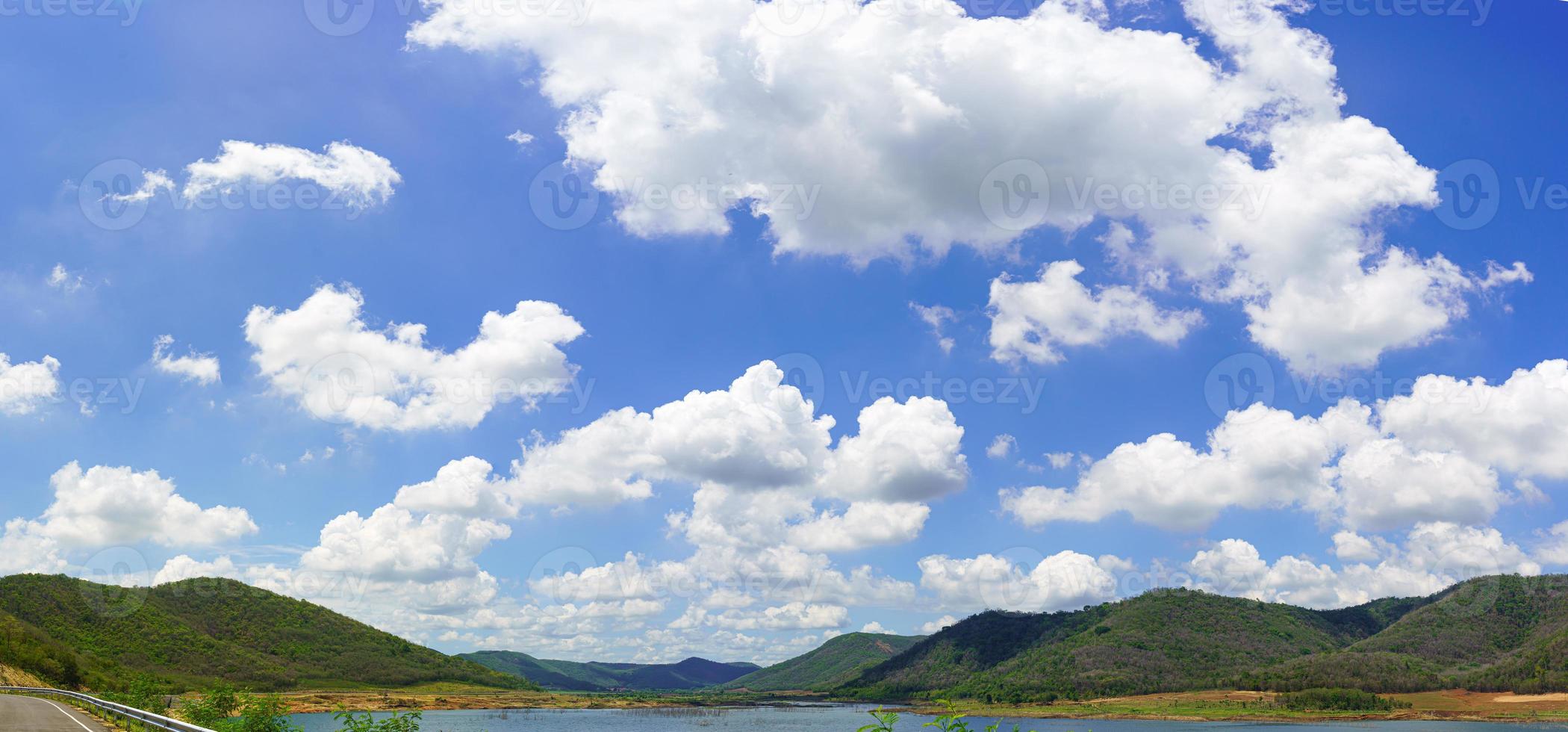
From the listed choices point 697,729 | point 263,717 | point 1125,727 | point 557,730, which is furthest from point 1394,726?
point 263,717

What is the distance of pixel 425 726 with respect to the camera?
165625 mm

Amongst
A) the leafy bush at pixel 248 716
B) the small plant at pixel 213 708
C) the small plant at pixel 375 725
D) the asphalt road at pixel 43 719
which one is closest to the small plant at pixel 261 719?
the leafy bush at pixel 248 716

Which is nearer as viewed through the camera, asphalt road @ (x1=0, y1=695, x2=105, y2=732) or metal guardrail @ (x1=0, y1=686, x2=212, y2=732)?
metal guardrail @ (x1=0, y1=686, x2=212, y2=732)

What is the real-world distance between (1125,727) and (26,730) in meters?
200

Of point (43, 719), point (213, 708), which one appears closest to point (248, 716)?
point (213, 708)

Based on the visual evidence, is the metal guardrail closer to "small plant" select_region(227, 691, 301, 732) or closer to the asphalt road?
the asphalt road

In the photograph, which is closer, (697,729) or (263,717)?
(263,717)

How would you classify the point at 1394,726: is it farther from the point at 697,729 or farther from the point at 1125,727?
the point at 697,729

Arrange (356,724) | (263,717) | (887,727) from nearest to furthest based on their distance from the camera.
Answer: (887,727)
(356,724)
(263,717)

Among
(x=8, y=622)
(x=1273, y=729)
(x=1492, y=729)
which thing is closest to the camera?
(x=8, y=622)

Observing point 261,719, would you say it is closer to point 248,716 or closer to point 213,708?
point 248,716

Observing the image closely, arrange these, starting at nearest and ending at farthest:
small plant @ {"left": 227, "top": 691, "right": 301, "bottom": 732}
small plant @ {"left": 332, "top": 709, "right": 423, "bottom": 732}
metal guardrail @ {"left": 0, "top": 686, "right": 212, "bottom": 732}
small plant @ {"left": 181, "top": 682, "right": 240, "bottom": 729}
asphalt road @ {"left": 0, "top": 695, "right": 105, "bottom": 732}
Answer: small plant @ {"left": 332, "top": 709, "right": 423, "bottom": 732}
metal guardrail @ {"left": 0, "top": 686, "right": 212, "bottom": 732}
small plant @ {"left": 227, "top": 691, "right": 301, "bottom": 732}
small plant @ {"left": 181, "top": 682, "right": 240, "bottom": 729}
asphalt road @ {"left": 0, "top": 695, "right": 105, "bottom": 732}

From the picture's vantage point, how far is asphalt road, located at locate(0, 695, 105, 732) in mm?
38500

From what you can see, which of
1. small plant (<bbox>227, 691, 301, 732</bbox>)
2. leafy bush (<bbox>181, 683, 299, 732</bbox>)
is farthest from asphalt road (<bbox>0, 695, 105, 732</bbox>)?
small plant (<bbox>227, 691, 301, 732</bbox>)
